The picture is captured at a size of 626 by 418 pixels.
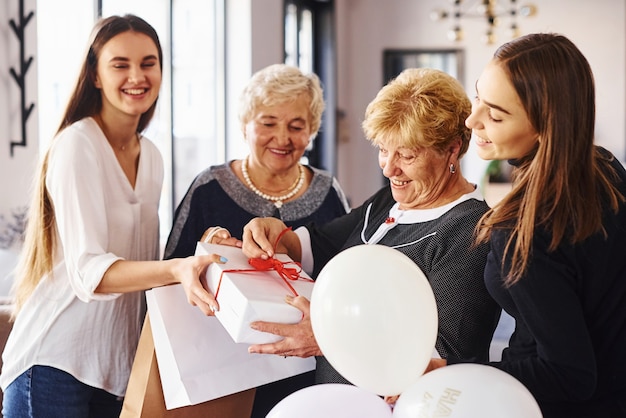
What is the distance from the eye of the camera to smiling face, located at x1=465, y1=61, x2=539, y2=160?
3.81 feet

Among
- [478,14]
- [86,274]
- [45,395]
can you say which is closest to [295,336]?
[86,274]

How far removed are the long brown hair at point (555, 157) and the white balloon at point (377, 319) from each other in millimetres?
151

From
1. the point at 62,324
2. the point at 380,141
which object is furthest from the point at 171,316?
the point at 380,141

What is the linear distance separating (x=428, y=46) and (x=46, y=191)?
7096 millimetres

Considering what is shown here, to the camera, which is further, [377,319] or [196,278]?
[196,278]

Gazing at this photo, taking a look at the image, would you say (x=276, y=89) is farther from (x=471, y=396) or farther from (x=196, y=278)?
(x=471, y=396)

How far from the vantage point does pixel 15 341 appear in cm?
172

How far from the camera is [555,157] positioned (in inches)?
44.4

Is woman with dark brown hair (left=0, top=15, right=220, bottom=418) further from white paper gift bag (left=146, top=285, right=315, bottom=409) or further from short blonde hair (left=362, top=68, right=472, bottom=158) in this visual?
short blonde hair (left=362, top=68, right=472, bottom=158)

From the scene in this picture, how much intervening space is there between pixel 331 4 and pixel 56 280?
5.95 meters

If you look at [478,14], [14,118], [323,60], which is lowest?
[14,118]

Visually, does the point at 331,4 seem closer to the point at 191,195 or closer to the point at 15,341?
the point at 191,195

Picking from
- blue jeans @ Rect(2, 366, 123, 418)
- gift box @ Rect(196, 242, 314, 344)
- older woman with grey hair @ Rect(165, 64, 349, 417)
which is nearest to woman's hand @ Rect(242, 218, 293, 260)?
gift box @ Rect(196, 242, 314, 344)

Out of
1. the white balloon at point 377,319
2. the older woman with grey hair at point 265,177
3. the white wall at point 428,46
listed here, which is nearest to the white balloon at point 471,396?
the white balloon at point 377,319
